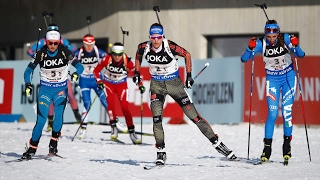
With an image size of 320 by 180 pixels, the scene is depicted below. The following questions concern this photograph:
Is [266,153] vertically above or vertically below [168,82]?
below

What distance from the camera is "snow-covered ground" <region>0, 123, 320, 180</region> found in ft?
36.7

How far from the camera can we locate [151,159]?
1330 cm

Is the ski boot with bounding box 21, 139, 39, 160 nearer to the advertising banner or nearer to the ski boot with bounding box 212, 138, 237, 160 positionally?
the ski boot with bounding box 212, 138, 237, 160

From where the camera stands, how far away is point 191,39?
26062 millimetres

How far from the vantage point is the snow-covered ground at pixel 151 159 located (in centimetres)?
1119

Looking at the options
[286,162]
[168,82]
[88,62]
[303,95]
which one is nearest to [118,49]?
[88,62]

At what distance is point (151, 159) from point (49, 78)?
7.26 ft

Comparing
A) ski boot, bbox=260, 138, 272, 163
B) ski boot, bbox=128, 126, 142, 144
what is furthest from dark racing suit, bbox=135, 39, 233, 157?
ski boot, bbox=128, 126, 142, 144

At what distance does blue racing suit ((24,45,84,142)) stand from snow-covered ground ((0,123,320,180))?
2.39 feet

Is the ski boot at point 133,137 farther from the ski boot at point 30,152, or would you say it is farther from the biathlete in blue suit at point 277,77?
the biathlete in blue suit at point 277,77

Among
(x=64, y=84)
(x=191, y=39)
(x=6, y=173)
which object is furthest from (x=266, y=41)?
(x=191, y=39)

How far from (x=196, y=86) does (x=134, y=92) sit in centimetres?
174

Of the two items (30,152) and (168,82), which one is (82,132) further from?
(168,82)

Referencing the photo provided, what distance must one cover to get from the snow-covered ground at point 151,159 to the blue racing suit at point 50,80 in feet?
2.39
